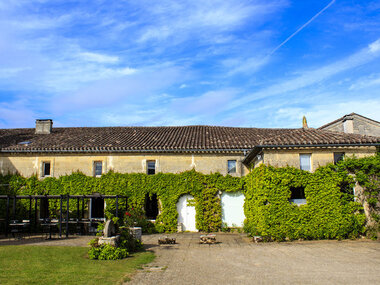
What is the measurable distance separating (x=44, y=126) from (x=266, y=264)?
23.0 metres

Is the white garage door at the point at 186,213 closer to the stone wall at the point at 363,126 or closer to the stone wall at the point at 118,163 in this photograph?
the stone wall at the point at 118,163

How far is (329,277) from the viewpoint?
815 cm

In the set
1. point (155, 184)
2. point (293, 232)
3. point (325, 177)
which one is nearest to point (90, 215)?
point (155, 184)

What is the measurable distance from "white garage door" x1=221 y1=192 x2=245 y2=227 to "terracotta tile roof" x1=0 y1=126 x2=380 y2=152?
3.14 meters

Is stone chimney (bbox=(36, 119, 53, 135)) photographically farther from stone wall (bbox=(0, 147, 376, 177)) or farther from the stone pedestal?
the stone pedestal

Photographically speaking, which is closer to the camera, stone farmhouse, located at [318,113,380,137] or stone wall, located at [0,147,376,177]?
stone wall, located at [0,147,376,177]

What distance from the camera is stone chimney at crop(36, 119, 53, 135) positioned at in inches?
1043

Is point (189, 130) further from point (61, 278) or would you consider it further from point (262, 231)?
point (61, 278)

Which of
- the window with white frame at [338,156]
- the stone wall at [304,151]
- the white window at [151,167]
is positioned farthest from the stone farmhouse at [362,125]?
the white window at [151,167]

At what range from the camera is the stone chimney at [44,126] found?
86.9 ft

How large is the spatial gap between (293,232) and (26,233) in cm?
1673

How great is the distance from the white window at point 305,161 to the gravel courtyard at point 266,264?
376cm

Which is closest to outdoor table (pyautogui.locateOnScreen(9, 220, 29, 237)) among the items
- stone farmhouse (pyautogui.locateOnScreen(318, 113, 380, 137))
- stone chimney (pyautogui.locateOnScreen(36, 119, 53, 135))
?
stone chimney (pyautogui.locateOnScreen(36, 119, 53, 135))

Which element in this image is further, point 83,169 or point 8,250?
point 83,169
